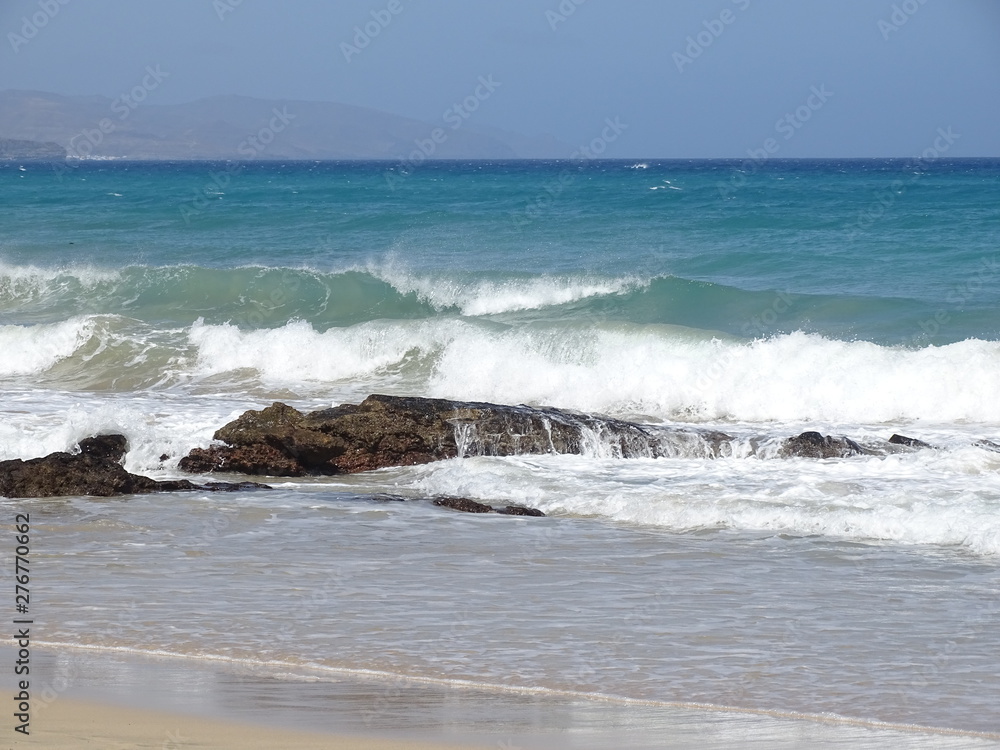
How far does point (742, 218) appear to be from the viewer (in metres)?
31.8

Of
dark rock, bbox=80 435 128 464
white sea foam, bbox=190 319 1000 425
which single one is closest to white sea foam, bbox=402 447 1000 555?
dark rock, bbox=80 435 128 464

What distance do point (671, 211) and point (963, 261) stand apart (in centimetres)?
1247

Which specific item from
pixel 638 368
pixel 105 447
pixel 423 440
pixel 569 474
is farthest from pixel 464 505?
pixel 638 368

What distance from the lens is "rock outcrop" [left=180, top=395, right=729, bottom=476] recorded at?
10.2 m

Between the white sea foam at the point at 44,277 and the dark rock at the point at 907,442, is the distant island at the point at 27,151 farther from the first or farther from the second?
the dark rock at the point at 907,442

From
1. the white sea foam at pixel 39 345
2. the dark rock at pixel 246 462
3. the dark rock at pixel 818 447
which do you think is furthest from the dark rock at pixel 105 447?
the white sea foam at pixel 39 345

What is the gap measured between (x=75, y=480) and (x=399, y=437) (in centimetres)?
280

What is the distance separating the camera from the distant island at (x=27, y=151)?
501 feet

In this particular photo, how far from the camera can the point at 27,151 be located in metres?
156

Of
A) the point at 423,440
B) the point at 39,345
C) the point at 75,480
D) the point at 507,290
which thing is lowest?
the point at 75,480

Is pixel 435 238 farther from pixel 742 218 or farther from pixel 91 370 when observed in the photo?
pixel 91 370

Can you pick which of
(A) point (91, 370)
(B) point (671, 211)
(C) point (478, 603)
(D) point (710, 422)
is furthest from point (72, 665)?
(B) point (671, 211)

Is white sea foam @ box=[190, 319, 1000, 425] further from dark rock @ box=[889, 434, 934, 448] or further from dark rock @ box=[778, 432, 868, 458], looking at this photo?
dark rock @ box=[778, 432, 868, 458]

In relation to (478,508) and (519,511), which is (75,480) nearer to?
(478,508)
